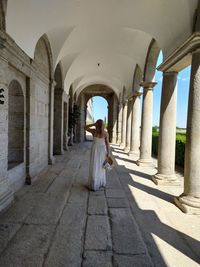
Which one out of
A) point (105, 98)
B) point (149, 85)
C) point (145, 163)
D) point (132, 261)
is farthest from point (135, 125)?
point (105, 98)

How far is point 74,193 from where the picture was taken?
4.35m

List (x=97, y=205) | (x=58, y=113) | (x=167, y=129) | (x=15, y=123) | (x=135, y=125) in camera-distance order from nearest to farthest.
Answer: (x=97, y=205) < (x=15, y=123) < (x=167, y=129) < (x=58, y=113) < (x=135, y=125)

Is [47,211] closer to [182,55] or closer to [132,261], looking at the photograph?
[132,261]

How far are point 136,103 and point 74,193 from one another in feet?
21.7

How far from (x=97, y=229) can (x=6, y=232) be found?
1188mm

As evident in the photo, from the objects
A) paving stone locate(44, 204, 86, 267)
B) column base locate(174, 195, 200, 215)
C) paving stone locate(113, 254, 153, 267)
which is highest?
column base locate(174, 195, 200, 215)

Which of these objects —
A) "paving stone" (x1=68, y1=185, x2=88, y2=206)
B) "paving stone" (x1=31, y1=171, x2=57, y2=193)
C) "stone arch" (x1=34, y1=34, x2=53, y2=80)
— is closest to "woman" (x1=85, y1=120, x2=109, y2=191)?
"paving stone" (x1=68, y1=185, x2=88, y2=206)

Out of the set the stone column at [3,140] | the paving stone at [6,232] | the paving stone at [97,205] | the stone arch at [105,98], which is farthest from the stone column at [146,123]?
the stone arch at [105,98]

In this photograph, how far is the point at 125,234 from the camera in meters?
2.77

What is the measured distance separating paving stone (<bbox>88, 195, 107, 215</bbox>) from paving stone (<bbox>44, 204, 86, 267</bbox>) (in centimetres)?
19

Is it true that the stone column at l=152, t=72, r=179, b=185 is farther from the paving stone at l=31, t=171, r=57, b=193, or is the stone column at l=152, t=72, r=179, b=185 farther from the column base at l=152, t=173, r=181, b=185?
the paving stone at l=31, t=171, r=57, b=193

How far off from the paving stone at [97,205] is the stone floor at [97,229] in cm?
2

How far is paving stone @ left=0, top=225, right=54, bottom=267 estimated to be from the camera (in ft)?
7.20

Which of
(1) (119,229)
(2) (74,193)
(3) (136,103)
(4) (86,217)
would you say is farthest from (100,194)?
(3) (136,103)
